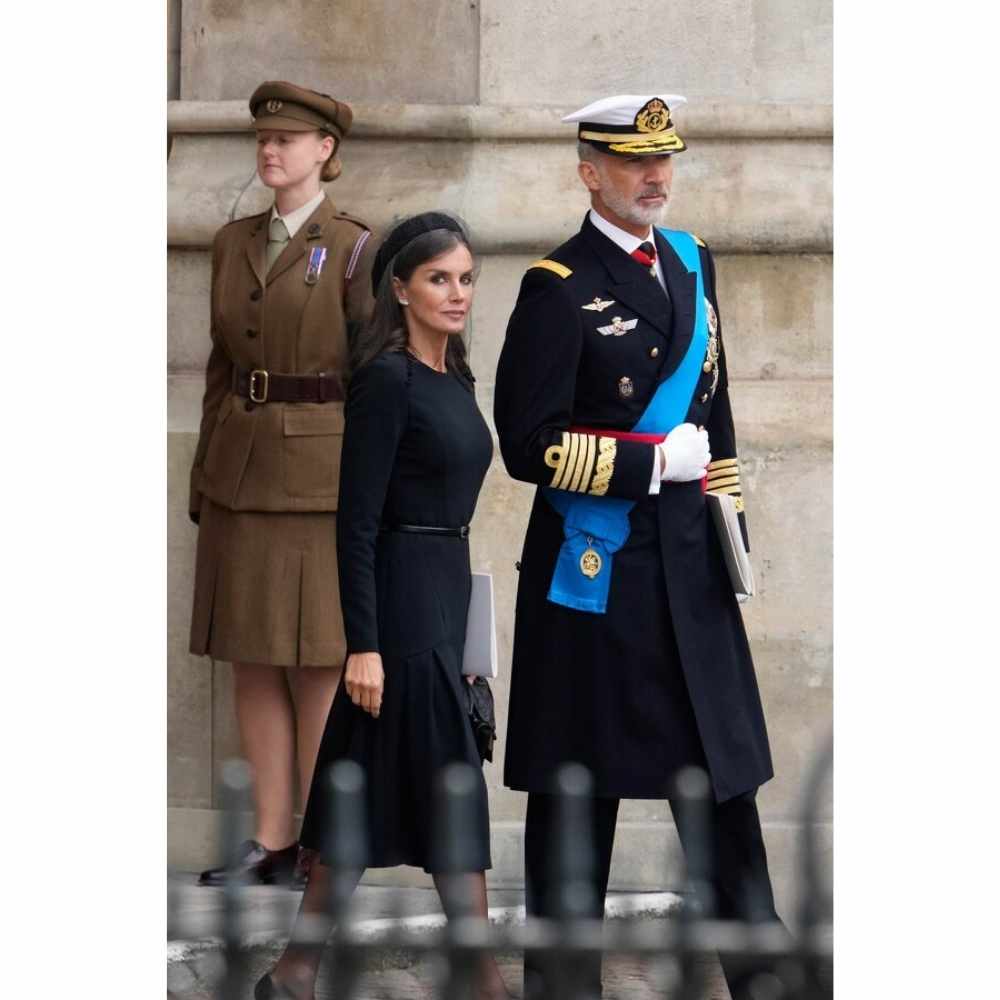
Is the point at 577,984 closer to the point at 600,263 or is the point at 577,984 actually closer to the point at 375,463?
the point at 375,463

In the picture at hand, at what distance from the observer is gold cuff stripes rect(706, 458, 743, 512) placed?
198 inches

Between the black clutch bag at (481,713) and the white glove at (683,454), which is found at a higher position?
the white glove at (683,454)

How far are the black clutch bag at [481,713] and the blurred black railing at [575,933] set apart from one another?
1227 mm

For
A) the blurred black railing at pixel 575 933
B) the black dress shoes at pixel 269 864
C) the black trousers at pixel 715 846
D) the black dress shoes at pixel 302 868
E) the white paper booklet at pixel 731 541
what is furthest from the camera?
the black dress shoes at pixel 302 868

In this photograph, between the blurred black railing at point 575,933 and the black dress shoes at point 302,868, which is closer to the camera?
the blurred black railing at point 575,933

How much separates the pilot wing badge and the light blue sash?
0.14m

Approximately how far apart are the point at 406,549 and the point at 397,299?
1.77 ft

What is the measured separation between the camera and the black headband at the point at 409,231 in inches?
191

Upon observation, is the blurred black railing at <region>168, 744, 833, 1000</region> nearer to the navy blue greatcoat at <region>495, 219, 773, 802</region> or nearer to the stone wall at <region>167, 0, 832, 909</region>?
the navy blue greatcoat at <region>495, 219, 773, 802</region>

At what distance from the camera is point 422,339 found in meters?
4.82

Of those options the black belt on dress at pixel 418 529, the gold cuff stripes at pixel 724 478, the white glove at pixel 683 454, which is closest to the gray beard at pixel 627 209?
the white glove at pixel 683 454

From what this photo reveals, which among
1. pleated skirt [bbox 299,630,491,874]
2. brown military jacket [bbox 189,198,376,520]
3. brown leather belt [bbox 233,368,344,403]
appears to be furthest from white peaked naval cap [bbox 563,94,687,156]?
pleated skirt [bbox 299,630,491,874]

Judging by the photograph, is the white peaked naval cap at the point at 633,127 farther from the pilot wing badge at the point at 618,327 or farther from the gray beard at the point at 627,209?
the pilot wing badge at the point at 618,327

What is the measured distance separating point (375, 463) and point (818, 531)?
1.43 meters
